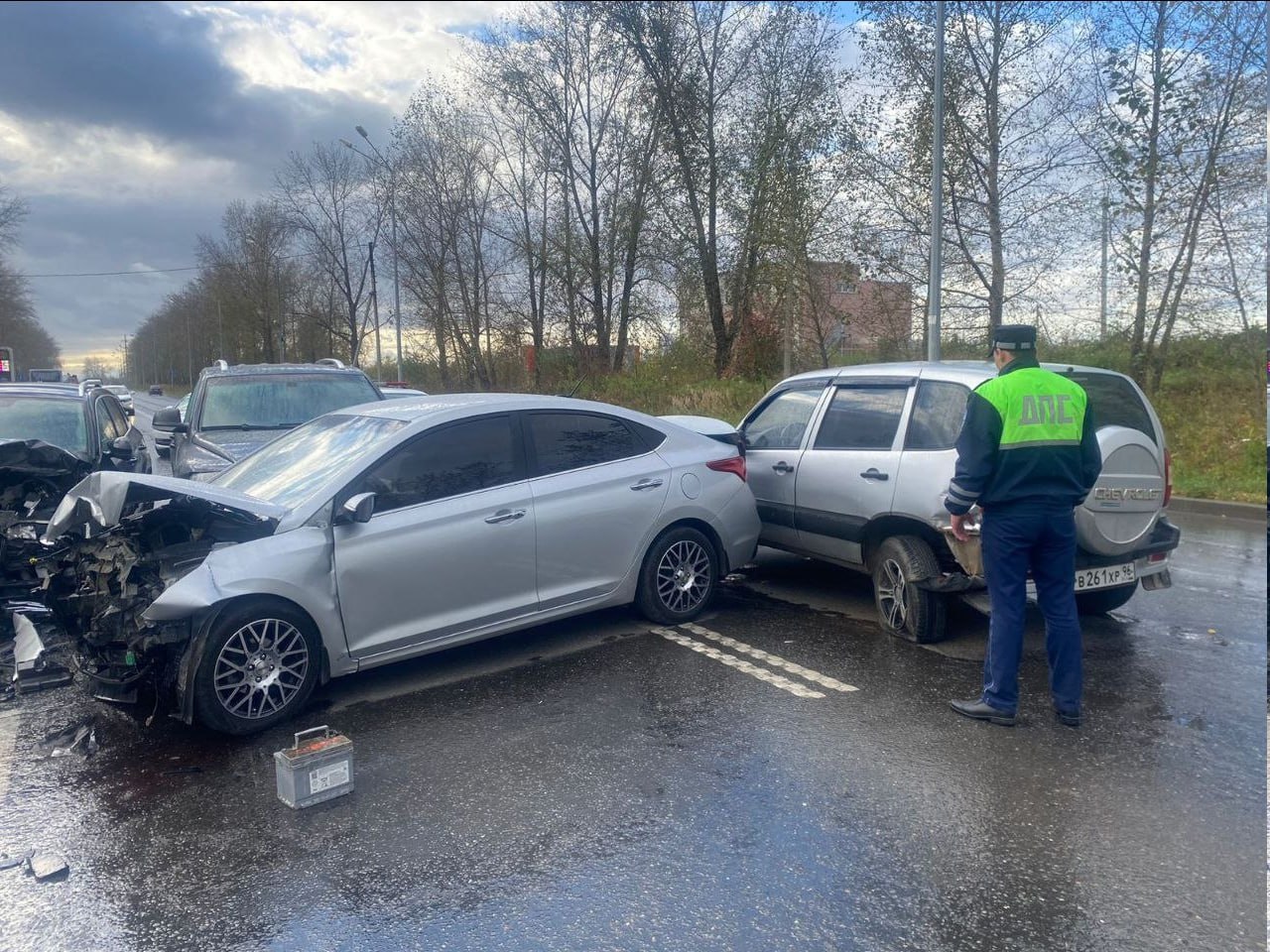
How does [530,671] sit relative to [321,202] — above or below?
below

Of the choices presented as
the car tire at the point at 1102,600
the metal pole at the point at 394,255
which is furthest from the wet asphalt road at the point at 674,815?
the metal pole at the point at 394,255

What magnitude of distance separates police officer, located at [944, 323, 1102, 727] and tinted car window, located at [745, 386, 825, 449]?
252 centimetres

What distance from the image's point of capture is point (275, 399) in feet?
34.7

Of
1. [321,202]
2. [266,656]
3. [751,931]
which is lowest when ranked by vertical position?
[751,931]

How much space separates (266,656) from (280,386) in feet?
21.0

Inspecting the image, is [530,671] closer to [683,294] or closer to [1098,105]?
[1098,105]

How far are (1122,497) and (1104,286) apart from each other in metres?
13.2

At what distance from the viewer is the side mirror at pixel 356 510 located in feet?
17.1

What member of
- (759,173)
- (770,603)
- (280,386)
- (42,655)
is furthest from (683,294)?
(42,655)

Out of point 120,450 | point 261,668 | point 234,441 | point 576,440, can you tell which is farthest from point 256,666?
point 234,441

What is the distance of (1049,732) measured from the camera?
4875mm

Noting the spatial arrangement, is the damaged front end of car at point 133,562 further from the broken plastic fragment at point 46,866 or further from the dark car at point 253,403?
the dark car at point 253,403

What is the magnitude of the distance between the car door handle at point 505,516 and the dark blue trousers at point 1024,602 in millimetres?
2674

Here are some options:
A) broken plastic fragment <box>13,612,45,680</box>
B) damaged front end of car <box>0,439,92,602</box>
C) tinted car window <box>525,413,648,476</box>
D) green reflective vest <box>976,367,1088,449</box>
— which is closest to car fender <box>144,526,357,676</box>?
tinted car window <box>525,413,648,476</box>
